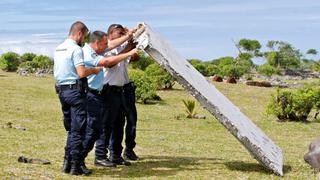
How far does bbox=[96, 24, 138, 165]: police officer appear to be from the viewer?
32.3ft

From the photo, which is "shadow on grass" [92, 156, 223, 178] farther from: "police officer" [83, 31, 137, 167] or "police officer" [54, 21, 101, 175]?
"police officer" [54, 21, 101, 175]

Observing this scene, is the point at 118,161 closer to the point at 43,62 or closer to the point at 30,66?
the point at 30,66

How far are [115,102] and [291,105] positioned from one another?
42.1ft

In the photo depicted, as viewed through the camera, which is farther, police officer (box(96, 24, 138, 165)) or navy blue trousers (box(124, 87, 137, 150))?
navy blue trousers (box(124, 87, 137, 150))

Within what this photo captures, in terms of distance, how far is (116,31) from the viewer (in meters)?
9.95

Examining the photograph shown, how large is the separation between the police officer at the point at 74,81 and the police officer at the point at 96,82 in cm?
23

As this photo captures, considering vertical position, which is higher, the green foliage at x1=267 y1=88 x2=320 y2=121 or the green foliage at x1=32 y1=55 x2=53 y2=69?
the green foliage at x1=32 y1=55 x2=53 y2=69

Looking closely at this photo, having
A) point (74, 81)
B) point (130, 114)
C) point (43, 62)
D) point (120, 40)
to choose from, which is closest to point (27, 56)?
point (43, 62)

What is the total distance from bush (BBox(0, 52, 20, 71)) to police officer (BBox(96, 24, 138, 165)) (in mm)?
37097

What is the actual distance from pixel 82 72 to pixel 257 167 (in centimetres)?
375

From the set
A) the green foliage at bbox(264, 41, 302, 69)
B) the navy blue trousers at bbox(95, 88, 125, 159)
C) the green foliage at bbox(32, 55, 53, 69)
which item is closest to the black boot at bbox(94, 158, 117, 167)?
the navy blue trousers at bbox(95, 88, 125, 159)

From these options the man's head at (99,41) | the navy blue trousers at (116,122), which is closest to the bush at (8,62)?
the navy blue trousers at (116,122)

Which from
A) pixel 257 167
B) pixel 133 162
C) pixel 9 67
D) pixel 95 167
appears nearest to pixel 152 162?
pixel 133 162

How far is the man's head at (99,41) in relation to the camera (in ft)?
30.9
